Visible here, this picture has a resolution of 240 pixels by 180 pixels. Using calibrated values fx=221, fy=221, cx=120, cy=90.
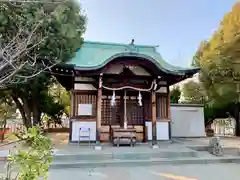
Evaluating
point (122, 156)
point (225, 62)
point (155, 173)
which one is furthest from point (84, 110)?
point (225, 62)

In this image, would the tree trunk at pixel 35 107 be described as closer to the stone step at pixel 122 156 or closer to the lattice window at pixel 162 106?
the stone step at pixel 122 156

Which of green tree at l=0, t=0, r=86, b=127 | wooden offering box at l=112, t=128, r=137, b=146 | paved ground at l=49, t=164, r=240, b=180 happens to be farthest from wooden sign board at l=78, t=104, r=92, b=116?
paved ground at l=49, t=164, r=240, b=180

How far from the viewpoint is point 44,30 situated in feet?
24.7

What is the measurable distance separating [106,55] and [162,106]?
3.55m

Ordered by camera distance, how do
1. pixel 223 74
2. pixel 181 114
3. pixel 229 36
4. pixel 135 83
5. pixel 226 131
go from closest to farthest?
pixel 135 83 → pixel 229 36 → pixel 223 74 → pixel 181 114 → pixel 226 131

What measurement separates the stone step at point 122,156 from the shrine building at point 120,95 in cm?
156

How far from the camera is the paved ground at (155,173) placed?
4875 mm

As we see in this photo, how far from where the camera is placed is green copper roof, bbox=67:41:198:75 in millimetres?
8680

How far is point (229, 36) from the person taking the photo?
10.2 meters

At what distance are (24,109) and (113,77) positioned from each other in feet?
18.0

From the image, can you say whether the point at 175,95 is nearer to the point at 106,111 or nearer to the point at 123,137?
the point at 106,111

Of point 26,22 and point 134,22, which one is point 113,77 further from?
point 26,22

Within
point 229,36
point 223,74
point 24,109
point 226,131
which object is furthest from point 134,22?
point 226,131

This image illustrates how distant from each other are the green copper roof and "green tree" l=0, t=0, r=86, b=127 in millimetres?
548
